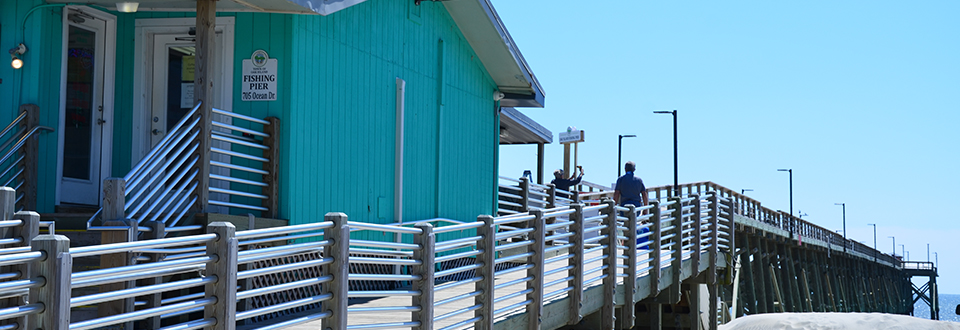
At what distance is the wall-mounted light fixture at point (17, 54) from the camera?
9555 mm

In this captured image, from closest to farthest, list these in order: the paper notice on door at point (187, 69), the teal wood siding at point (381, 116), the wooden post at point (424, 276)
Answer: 1. the wooden post at point (424, 276)
2. the teal wood siding at point (381, 116)
3. the paper notice on door at point (187, 69)

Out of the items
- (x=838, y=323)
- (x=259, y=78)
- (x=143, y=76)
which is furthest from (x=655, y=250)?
(x=143, y=76)

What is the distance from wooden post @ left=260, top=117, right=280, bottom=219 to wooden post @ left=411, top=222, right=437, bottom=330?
130 inches

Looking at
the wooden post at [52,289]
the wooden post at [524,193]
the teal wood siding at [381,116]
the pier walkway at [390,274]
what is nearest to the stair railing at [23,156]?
the pier walkway at [390,274]

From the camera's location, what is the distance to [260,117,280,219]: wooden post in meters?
9.73

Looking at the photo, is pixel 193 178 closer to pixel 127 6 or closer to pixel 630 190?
pixel 127 6

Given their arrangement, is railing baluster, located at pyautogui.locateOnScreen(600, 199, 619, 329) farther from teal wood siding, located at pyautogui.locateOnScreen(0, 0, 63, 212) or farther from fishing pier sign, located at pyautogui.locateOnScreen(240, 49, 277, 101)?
teal wood siding, located at pyautogui.locateOnScreen(0, 0, 63, 212)

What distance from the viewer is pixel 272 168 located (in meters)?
9.74

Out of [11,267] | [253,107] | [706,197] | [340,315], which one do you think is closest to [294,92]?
[253,107]

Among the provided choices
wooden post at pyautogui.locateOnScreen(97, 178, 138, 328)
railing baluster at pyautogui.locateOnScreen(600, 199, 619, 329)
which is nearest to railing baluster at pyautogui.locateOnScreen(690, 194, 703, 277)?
railing baluster at pyautogui.locateOnScreen(600, 199, 619, 329)

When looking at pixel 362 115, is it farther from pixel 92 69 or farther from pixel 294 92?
pixel 92 69

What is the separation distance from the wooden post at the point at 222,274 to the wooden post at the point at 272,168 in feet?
15.1

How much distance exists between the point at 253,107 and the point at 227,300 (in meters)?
5.03

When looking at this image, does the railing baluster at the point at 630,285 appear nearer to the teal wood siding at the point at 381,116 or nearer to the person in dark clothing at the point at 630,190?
the teal wood siding at the point at 381,116
